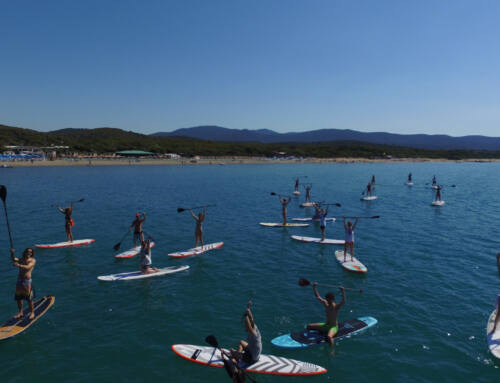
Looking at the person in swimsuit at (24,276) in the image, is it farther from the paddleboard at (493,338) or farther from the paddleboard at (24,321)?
the paddleboard at (493,338)

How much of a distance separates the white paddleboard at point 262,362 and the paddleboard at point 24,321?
5388 millimetres

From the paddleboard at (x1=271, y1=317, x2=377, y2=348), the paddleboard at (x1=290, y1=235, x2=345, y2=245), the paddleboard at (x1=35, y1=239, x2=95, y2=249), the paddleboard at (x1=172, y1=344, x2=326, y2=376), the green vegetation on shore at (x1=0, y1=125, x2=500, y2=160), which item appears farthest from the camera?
the green vegetation on shore at (x1=0, y1=125, x2=500, y2=160)

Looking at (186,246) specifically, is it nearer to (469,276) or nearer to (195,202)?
(469,276)

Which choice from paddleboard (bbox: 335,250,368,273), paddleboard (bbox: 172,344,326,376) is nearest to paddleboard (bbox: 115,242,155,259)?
paddleboard (bbox: 172,344,326,376)

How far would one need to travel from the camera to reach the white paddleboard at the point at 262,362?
9.07m

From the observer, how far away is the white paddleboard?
9.07 metres

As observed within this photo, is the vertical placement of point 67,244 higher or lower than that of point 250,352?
lower

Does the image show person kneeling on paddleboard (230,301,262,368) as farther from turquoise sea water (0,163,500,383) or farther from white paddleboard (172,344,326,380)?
turquoise sea water (0,163,500,383)

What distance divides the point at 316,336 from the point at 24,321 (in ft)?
33.0

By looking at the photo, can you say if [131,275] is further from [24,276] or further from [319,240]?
[319,240]

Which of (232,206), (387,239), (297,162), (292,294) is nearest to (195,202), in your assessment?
(232,206)

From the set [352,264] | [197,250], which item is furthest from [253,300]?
[197,250]

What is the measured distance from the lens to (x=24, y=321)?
1135 centimetres

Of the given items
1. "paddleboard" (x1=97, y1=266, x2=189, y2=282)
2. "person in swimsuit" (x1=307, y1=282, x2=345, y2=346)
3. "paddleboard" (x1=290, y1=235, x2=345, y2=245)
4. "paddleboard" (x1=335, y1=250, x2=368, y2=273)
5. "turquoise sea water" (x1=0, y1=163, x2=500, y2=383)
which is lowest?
"turquoise sea water" (x1=0, y1=163, x2=500, y2=383)
